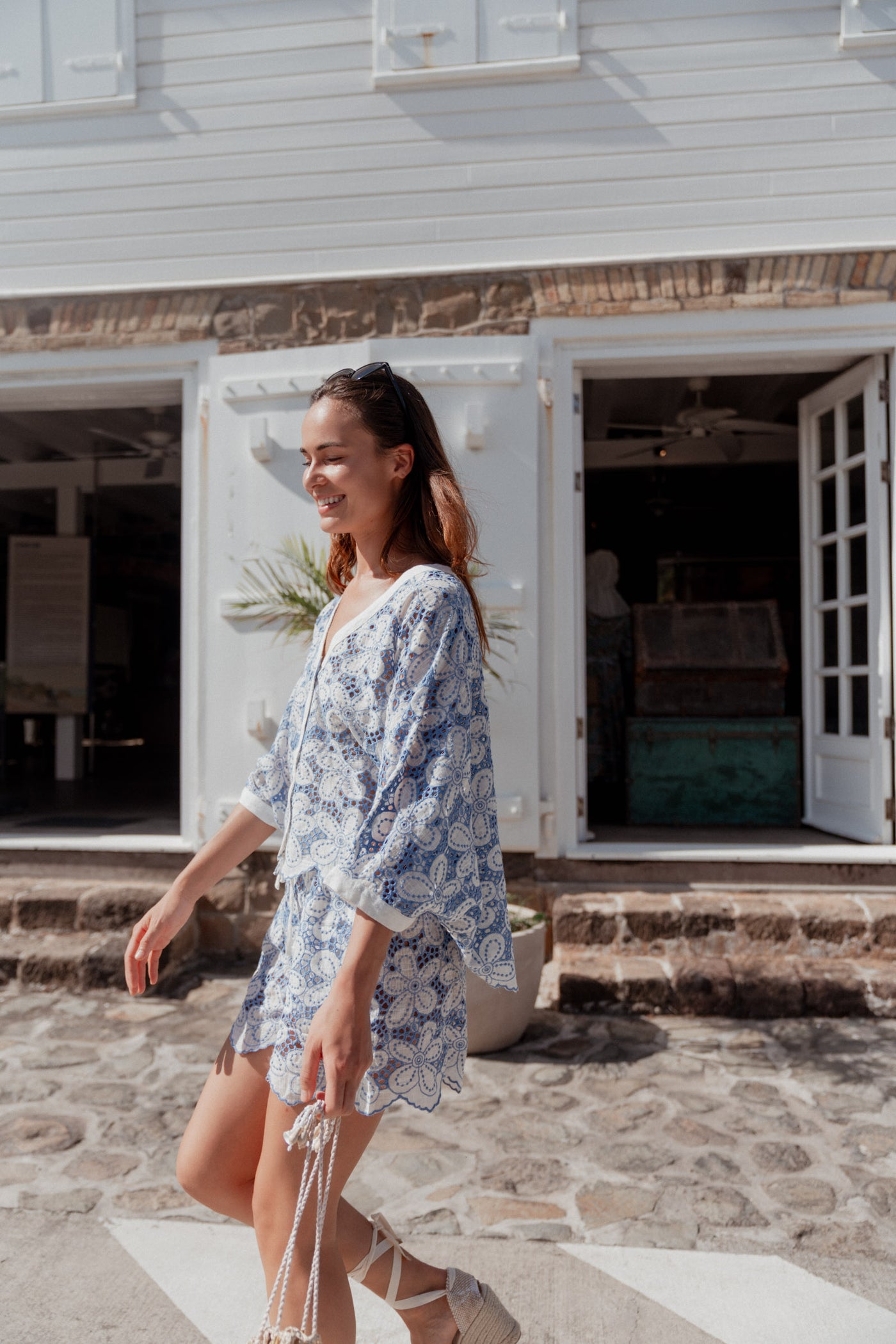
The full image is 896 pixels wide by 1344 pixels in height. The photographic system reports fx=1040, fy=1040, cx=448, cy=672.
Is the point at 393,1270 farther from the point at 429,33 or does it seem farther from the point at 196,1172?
the point at 429,33

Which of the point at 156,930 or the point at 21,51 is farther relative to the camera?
the point at 21,51

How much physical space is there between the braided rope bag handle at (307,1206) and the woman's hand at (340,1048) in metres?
0.05

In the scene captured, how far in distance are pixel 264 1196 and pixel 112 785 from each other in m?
7.98

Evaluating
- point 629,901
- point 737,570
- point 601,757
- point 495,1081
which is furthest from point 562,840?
point 737,570

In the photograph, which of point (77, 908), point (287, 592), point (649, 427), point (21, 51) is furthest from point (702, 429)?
point (77, 908)

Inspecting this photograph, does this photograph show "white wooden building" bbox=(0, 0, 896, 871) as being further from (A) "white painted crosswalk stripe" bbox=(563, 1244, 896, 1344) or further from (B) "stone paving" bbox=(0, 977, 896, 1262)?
(A) "white painted crosswalk stripe" bbox=(563, 1244, 896, 1344)

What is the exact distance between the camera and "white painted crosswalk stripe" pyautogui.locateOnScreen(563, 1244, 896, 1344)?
6.61 feet

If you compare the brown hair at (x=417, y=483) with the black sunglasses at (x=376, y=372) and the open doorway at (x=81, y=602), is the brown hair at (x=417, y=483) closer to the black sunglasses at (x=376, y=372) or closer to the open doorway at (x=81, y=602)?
the black sunglasses at (x=376, y=372)

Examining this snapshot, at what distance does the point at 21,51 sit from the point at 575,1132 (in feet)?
17.5

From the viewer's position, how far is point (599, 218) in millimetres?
4676

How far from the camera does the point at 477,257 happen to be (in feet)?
15.5

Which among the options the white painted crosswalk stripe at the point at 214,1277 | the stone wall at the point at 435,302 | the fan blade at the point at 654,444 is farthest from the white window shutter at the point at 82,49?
the white painted crosswalk stripe at the point at 214,1277

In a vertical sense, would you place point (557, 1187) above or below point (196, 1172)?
below

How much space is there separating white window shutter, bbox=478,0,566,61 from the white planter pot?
3.76m
